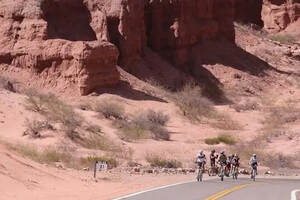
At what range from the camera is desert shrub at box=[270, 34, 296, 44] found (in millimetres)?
67750

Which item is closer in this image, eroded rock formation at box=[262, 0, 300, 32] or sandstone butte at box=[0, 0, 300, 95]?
sandstone butte at box=[0, 0, 300, 95]

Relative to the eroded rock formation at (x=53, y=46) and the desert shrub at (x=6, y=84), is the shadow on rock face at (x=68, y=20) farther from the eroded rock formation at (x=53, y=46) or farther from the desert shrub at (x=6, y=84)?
the desert shrub at (x=6, y=84)

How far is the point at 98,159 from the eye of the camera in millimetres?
30641

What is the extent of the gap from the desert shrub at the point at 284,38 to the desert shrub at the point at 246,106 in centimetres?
1972

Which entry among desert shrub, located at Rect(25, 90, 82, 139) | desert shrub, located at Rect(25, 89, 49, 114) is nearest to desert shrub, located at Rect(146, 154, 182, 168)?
desert shrub, located at Rect(25, 90, 82, 139)

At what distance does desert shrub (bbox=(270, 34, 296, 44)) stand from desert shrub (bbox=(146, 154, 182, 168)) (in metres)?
36.1

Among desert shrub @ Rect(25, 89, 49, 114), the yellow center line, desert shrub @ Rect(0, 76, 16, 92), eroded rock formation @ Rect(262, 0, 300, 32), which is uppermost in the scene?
eroded rock formation @ Rect(262, 0, 300, 32)

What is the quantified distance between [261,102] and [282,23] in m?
24.3

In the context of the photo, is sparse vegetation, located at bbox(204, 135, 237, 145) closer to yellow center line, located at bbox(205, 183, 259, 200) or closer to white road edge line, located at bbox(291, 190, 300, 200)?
yellow center line, located at bbox(205, 183, 259, 200)

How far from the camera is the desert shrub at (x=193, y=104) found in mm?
44000

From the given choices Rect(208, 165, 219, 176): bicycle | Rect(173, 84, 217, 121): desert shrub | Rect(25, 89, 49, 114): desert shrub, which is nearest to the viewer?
Rect(208, 165, 219, 176): bicycle

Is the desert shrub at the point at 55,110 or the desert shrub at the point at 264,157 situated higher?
the desert shrub at the point at 55,110

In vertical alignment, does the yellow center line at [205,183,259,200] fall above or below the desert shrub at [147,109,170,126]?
below

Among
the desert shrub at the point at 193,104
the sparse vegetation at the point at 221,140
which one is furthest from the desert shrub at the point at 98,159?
the desert shrub at the point at 193,104
